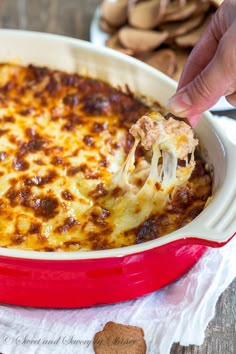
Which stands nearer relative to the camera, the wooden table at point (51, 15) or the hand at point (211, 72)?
the hand at point (211, 72)

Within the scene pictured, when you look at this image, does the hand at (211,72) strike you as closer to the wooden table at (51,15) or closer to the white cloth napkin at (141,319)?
the white cloth napkin at (141,319)

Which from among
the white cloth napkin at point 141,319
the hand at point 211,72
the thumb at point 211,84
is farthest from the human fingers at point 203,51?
the white cloth napkin at point 141,319

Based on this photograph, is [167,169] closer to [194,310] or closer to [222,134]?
[222,134]

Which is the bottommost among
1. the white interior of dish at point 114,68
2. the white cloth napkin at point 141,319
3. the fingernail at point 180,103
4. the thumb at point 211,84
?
the white cloth napkin at point 141,319

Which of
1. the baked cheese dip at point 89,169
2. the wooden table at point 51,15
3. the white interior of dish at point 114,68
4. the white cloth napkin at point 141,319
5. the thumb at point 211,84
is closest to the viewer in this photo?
the thumb at point 211,84

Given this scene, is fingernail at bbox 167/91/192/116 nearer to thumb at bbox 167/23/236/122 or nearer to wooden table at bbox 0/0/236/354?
thumb at bbox 167/23/236/122

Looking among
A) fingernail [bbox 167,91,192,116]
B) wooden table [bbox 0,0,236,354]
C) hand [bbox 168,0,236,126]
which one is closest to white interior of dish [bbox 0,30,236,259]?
hand [bbox 168,0,236,126]

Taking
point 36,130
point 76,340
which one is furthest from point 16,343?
point 36,130
